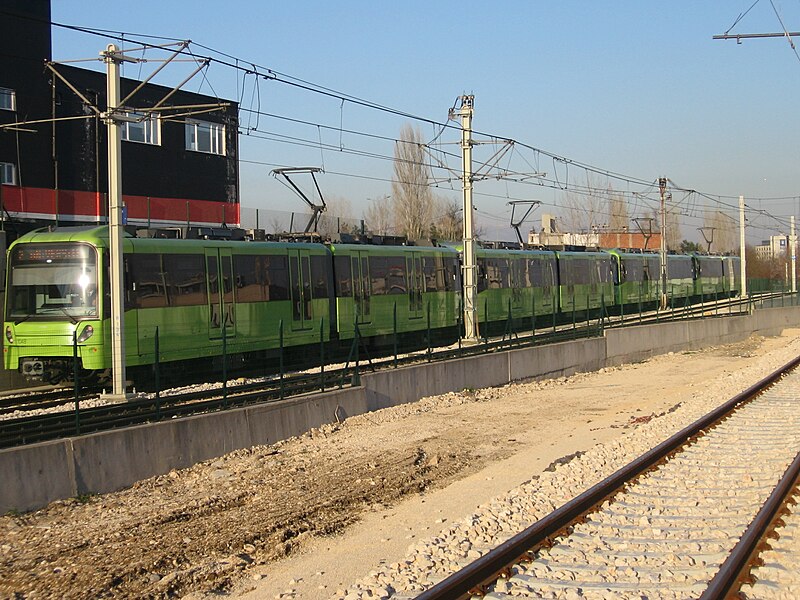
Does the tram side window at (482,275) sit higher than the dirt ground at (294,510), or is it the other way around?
the tram side window at (482,275)

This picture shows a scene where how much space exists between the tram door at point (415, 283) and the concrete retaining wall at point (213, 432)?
3.88m

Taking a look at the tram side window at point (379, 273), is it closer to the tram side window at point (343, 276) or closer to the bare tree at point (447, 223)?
the tram side window at point (343, 276)

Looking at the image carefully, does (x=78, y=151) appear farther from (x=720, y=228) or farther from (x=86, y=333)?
(x=720, y=228)

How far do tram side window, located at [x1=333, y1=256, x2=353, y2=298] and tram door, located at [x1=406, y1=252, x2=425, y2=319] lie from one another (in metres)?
3.07

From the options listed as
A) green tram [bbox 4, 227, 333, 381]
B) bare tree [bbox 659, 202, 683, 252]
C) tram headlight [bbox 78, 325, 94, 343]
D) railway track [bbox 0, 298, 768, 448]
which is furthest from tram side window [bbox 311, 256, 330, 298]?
bare tree [bbox 659, 202, 683, 252]

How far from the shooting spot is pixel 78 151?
117ft

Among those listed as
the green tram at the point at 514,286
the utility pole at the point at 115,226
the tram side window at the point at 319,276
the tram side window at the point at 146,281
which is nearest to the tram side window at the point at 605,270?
the green tram at the point at 514,286

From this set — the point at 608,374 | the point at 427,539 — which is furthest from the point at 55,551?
the point at 608,374

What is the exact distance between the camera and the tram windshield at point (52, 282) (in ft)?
55.3

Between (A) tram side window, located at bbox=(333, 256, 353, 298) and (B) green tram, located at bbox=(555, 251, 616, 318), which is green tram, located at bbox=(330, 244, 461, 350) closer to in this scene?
(A) tram side window, located at bbox=(333, 256, 353, 298)

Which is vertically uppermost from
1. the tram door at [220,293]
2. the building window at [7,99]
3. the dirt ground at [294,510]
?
the building window at [7,99]

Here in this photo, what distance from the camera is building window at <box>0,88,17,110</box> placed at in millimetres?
33216

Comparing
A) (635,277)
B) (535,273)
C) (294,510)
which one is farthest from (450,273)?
(635,277)

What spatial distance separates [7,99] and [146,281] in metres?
19.7
